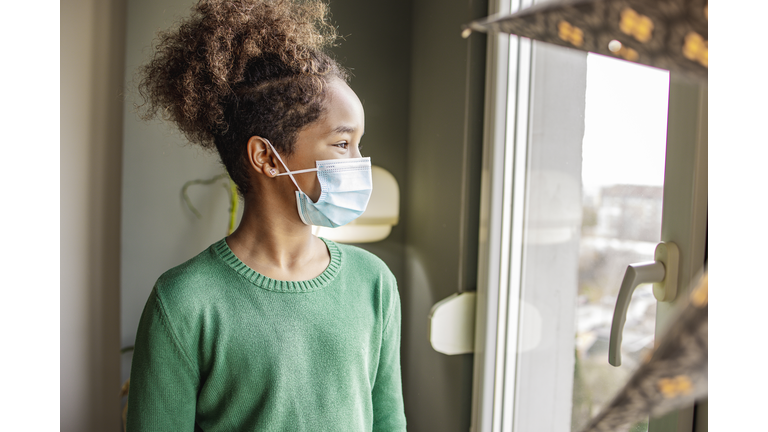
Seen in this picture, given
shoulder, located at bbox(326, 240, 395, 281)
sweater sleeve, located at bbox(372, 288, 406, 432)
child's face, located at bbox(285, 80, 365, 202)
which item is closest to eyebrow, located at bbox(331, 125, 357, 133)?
child's face, located at bbox(285, 80, 365, 202)

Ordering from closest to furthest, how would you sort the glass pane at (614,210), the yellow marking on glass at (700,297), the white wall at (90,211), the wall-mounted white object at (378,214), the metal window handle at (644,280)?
the yellow marking on glass at (700,297) < the metal window handle at (644,280) < the glass pane at (614,210) < the white wall at (90,211) < the wall-mounted white object at (378,214)

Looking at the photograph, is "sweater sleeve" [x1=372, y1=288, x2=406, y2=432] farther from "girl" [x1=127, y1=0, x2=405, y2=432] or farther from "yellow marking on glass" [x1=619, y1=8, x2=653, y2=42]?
"yellow marking on glass" [x1=619, y1=8, x2=653, y2=42]

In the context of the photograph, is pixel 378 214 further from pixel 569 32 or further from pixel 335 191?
pixel 569 32

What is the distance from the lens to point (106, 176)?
832 mm

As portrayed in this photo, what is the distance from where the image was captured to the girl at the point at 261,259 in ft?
2.21

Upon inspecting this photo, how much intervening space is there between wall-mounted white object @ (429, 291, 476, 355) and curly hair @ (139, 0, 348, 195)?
542 mm

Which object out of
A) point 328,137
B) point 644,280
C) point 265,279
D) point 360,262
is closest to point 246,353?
point 265,279

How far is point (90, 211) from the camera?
82cm

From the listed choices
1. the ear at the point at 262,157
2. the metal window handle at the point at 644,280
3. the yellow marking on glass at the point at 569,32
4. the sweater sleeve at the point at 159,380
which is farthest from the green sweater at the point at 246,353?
the yellow marking on glass at the point at 569,32

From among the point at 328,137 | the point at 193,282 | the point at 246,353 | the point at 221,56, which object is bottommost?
the point at 246,353

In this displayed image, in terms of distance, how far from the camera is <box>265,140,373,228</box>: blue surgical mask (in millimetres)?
726

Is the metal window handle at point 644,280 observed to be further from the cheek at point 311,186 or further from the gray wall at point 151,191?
the gray wall at point 151,191

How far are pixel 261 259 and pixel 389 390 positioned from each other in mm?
355
